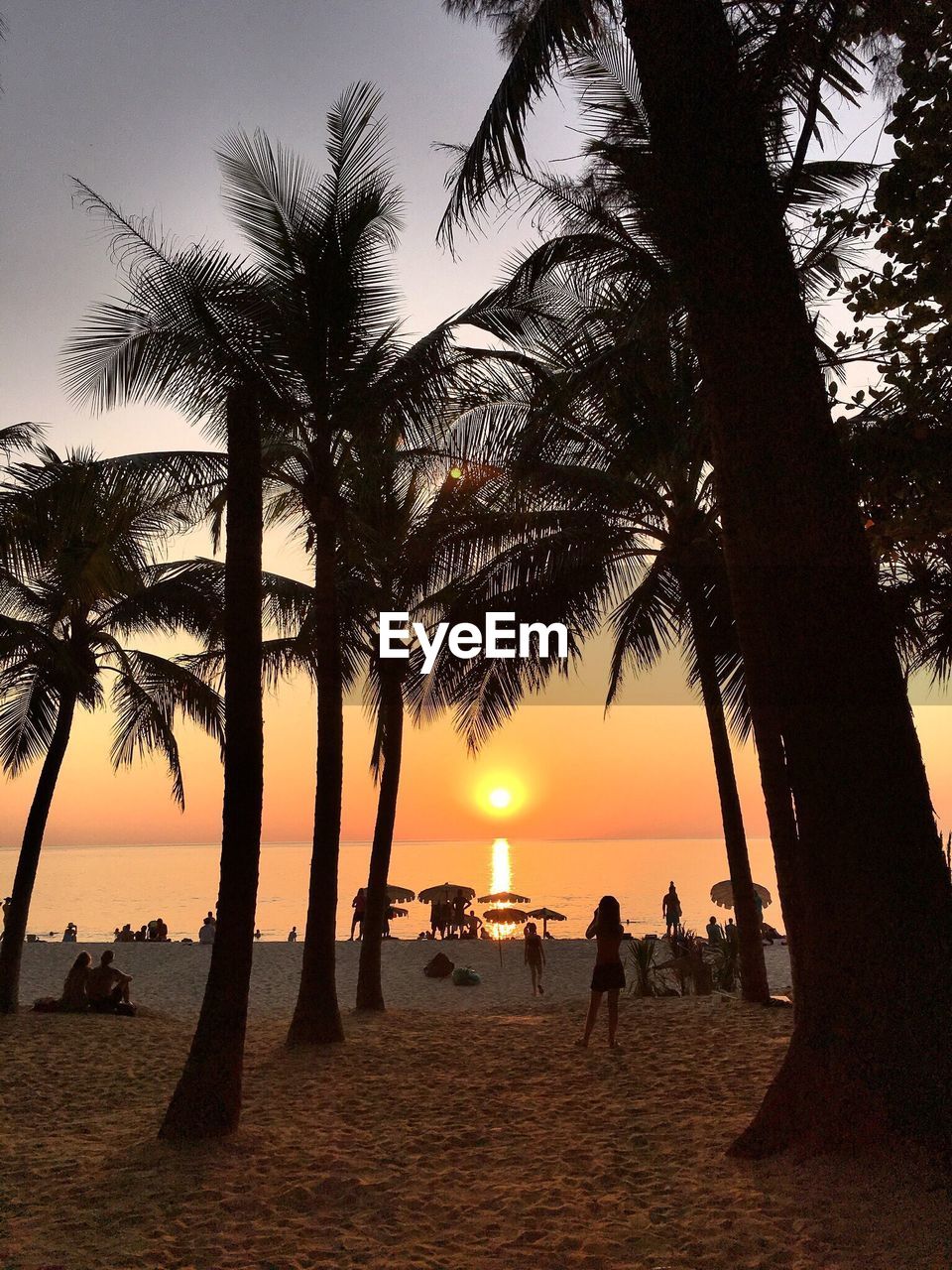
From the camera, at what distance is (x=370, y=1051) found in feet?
33.7

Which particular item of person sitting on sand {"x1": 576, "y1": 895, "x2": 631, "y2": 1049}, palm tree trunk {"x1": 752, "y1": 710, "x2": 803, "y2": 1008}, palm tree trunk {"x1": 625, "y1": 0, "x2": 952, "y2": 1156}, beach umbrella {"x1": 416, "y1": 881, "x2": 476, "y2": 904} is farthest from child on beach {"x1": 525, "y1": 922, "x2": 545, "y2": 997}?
beach umbrella {"x1": 416, "y1": 881, "x2": 476, "y2": 904}

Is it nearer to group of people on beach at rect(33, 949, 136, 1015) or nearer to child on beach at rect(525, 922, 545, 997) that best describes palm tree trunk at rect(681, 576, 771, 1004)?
child on beach at rect(525, 922, 545, 997)

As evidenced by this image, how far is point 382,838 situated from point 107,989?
4.30 meters

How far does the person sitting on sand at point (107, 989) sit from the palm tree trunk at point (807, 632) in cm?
1077

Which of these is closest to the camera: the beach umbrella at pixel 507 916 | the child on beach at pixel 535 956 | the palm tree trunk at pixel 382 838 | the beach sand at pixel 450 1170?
the beach sand at pixel 450 1170

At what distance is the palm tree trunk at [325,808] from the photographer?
10.7 meters

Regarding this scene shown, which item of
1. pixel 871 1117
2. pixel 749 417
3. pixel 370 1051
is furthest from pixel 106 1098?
pixel 749 417

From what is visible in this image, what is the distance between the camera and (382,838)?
48.0ft

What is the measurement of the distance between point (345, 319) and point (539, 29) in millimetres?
4490

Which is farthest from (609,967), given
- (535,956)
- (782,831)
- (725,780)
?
(535,956)

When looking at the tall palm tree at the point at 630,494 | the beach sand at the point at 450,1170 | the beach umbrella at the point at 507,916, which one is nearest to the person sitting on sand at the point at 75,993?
the beach sand at the point at 450,1170

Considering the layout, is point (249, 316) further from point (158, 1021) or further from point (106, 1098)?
point (158, 1021)

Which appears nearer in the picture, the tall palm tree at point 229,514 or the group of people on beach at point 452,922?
the tall palm tree at point 229,514

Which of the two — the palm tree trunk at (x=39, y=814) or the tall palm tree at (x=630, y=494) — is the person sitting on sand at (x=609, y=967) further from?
the palm tree trunk at (x=39, y=814)
